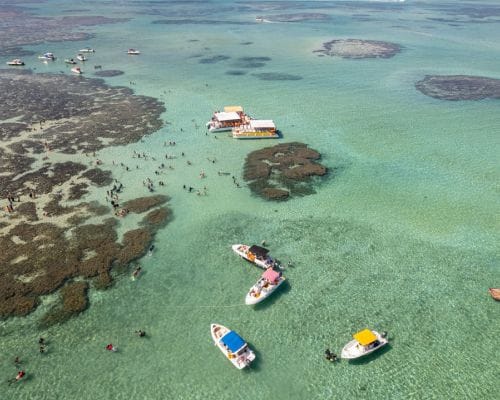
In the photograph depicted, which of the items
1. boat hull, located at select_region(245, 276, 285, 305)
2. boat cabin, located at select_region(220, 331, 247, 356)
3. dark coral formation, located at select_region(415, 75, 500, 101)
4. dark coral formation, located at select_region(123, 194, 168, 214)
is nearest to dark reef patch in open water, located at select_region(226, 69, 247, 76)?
dark coral formation, located at select_region(415, 75, 500, 101)

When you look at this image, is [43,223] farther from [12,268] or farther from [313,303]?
[313,303]

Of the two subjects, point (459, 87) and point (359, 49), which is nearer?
point (459, 87)

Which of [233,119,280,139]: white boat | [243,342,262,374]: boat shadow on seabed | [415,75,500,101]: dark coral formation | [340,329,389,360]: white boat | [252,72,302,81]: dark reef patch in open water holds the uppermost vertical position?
[252,72,302,81]: dark reef patch in open water

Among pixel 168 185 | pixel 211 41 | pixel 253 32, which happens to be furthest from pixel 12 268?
pixel 253 32

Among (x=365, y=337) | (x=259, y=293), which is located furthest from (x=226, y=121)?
(x=365, y=337)

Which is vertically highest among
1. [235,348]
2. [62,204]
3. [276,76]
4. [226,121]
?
[276,76]

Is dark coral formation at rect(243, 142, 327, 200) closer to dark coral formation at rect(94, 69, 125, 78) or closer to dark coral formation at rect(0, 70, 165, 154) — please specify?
dark coral formation at rect(0, 70, 165, 154)

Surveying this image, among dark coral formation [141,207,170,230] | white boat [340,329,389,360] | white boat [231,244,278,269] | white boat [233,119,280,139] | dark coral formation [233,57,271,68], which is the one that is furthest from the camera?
dark coral formation [233,57,271,68]

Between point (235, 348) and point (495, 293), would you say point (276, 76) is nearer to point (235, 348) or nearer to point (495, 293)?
point (495, 293)
